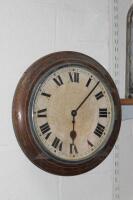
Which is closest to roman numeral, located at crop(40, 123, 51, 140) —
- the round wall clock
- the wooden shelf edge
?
the round wall clock

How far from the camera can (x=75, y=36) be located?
114cm

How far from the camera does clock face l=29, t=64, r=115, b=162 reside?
0.99 metres

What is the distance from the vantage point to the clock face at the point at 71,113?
0.99 meters

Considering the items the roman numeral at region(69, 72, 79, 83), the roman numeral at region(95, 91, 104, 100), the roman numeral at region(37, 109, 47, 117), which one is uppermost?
the roman numeral at region(69, 72, 79, 83)

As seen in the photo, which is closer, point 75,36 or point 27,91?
point 27,91

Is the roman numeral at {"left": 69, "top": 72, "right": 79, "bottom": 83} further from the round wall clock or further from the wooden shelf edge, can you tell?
the wooden shelf edge

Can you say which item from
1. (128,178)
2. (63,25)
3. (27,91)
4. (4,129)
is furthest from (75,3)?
(128,178)

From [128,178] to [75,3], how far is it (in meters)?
0.69

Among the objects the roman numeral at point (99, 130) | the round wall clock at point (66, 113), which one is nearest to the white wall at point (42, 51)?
the round wall clock at point (66, 113)

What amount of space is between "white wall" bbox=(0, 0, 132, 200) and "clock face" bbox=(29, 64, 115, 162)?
0.10 meters

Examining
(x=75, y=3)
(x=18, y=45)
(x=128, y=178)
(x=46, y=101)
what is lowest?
(x=128, y=178)

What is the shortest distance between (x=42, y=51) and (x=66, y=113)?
226 mm

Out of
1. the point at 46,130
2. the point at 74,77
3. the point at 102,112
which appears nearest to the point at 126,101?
the point at 102,112

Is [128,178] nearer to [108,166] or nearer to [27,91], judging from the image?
[108,166]
